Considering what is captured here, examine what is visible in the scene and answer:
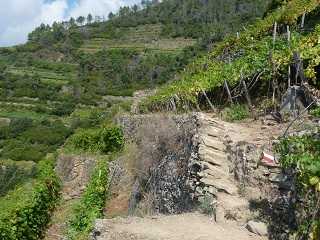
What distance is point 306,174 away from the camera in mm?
7031

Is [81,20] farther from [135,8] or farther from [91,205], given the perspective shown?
[91,205]

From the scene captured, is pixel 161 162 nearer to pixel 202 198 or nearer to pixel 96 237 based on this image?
pixel 202 198

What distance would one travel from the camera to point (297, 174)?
313 inches

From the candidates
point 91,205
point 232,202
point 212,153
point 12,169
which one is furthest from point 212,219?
point 12,169

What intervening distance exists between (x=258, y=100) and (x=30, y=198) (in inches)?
332

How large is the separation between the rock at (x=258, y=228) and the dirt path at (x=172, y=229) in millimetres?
77

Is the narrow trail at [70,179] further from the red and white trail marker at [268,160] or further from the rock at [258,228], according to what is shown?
the rock at [258,228]

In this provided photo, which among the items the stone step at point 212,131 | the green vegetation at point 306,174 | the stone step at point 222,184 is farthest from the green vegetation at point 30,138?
the green vegetation at point 306,174

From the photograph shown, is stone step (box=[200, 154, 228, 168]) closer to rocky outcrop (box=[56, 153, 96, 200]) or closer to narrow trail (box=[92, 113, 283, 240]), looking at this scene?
narrow trail (box=[92, 113, 283, 240])

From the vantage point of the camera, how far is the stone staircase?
885cm

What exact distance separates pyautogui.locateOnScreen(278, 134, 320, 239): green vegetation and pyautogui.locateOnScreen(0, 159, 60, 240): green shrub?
10469mm

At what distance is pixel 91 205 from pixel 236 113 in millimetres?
6406

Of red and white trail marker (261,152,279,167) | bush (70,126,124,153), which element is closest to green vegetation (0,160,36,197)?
bush (70,126,124,153)

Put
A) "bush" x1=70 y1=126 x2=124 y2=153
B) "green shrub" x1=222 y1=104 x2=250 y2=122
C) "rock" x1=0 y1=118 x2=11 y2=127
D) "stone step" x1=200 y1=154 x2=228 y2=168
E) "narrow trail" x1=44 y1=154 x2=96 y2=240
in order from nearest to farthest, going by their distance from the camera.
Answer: "stone step" x1=200 y1=154 x2=228 y2=168, "green shrub" x1=222 y1=104 x2=250 y2=122, "narrow trail" x1=44 y1=154 x2=96 y2=240, "bush" x1=70 y1=126 x2=124 y2=153, "rock" x1=0 y1=118 x2=11 y2=127
